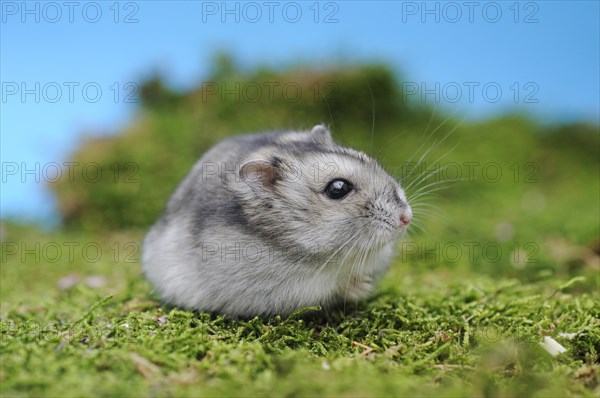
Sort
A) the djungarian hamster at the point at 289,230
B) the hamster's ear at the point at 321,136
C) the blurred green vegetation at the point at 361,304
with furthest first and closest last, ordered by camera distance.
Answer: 1. the hamster's ear at the point at 321,136
2. the djungarian hamster at the point at 289,230
3. the blurred green vegetation at the point at 361,304

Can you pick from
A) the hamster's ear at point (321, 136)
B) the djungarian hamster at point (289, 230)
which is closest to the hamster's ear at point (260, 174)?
the djungarian hamster at point (289, 230)

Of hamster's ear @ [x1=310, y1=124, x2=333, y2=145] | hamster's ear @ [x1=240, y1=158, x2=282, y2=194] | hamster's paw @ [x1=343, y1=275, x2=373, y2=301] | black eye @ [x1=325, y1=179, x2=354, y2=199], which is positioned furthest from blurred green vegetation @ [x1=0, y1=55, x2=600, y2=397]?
hamster's ear @ [x1=240, y1=158, x2=282, y2=194]

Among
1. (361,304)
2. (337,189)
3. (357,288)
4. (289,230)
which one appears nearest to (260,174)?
(289,230)

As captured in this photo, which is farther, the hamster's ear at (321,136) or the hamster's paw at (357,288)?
the hamster's ear at (321,136)

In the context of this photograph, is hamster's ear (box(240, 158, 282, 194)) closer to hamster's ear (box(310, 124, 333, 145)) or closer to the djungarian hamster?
the djungarian hamster

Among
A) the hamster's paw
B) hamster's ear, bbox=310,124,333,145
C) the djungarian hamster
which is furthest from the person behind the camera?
hamster's ear, bbox=310,124,333,145

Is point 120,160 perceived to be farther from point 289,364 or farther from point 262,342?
point 289,364

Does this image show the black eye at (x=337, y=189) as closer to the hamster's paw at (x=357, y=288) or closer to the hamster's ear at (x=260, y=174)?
the hamster's ear at (x=260, y=174)
